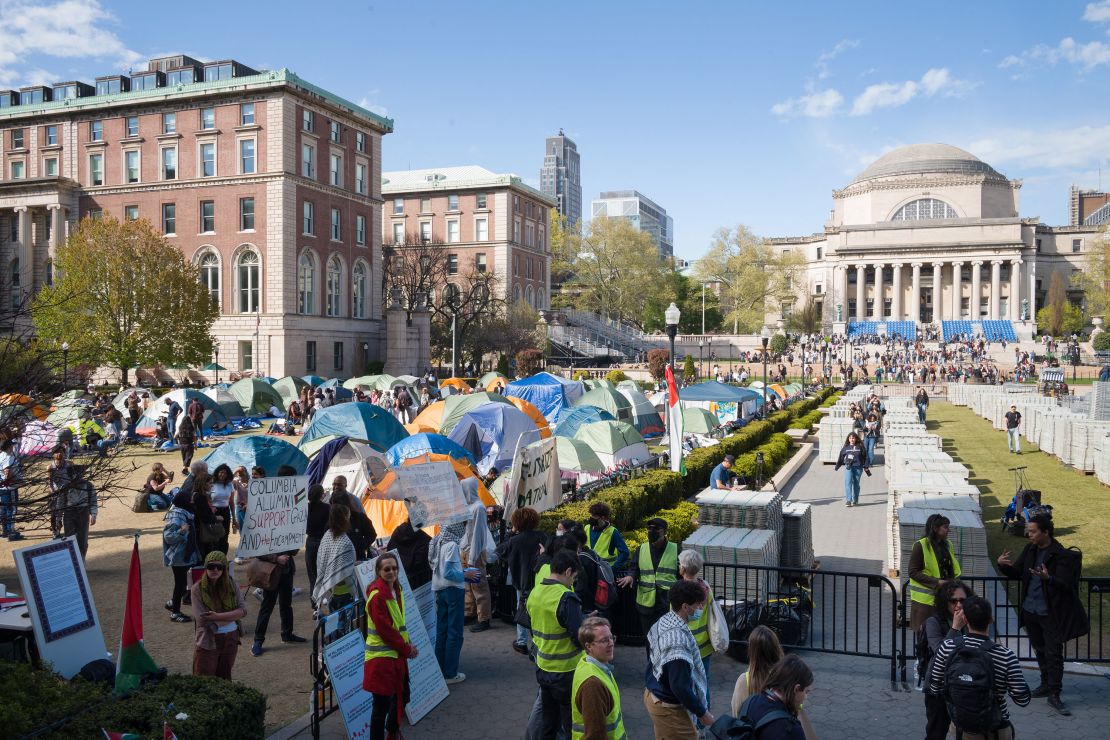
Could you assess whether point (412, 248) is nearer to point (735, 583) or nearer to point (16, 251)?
point (16, 251)

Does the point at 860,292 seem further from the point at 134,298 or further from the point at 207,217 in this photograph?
the point at 134,298

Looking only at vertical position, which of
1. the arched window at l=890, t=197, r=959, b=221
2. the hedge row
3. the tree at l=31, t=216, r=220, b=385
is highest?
the arched window at l=890, t=197, r=959, b=221

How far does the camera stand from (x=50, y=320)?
37344 mm

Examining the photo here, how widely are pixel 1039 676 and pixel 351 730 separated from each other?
7415 millimetres

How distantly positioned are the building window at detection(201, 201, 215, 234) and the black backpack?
56.3 m

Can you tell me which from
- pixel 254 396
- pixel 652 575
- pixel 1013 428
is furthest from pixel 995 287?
pixel 652 575

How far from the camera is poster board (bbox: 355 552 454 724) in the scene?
26.9 ft

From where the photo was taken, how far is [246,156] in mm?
54312

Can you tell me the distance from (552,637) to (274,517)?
5326 millimetres

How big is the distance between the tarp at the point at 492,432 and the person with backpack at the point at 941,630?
14932 mm

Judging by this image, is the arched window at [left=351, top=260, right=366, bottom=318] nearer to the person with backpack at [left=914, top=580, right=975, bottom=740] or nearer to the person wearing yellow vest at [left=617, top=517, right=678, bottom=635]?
the person wearing yellow vest at [left=617, top=517, right=678, bottom=635]

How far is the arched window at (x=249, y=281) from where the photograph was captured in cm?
5428

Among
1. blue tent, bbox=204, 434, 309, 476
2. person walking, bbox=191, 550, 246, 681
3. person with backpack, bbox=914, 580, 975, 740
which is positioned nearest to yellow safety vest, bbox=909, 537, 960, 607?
person with backpack, bbox=914, 580, 975, 740

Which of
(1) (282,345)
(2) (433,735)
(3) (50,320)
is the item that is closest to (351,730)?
(2) (433,735)
